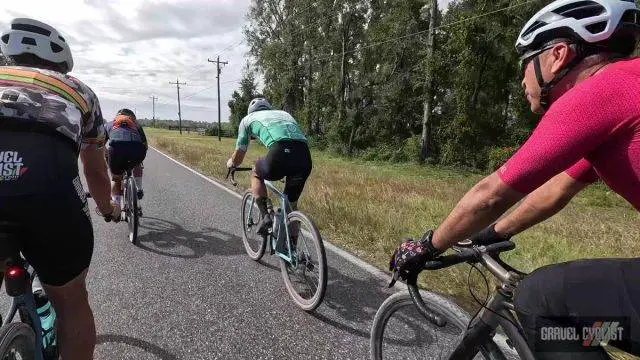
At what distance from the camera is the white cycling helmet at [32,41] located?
207 centimetres

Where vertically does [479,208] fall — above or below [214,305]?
above

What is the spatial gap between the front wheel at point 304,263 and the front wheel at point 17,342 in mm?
2158

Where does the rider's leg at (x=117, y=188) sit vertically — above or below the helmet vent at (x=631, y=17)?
below

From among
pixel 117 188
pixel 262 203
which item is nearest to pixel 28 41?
pixel 262 203

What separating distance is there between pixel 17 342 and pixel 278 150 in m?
2.73

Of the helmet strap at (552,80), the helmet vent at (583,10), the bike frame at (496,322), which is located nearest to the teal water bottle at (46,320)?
the bike frame at (496,322)

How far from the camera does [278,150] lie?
4.20 meters

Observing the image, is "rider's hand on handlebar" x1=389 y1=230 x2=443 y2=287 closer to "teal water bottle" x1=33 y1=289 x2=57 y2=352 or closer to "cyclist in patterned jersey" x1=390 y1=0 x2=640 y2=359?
"cyclist in patterned jersey" x1=390 y1=0 x2=640 y2=359

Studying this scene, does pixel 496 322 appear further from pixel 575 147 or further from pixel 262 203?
pixel 262 203

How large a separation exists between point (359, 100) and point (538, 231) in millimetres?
26923

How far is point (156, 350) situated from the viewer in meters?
3.02

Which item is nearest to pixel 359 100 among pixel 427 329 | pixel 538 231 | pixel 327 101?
pixel 327 101

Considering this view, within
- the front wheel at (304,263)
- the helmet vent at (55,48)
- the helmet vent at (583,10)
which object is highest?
the helmet vent at (583,10)

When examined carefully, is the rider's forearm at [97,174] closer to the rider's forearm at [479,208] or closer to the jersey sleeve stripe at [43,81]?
the jersey sleeve stripe at [43,81]
